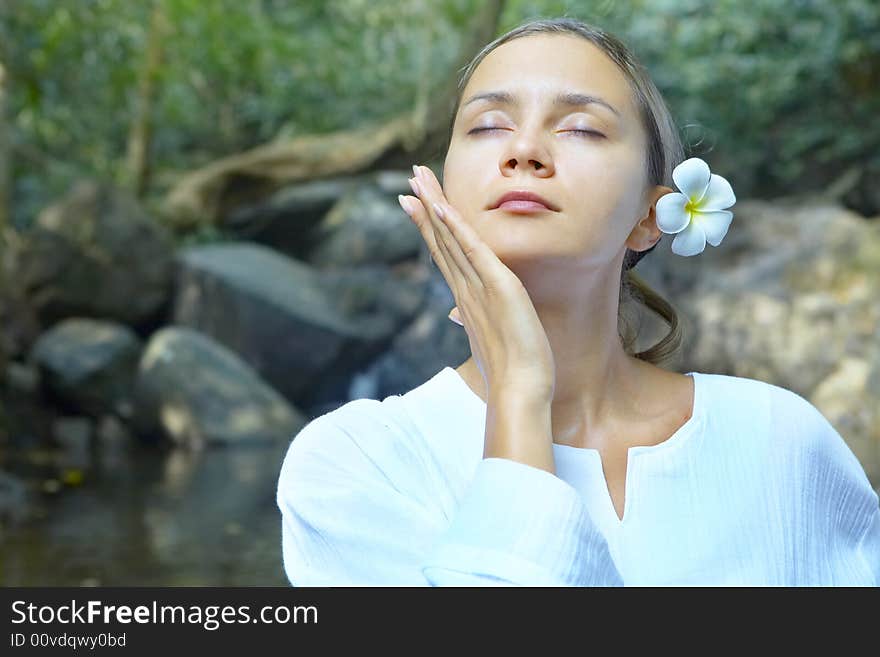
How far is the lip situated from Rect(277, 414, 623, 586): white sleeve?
260mm

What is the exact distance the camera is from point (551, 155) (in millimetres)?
1152

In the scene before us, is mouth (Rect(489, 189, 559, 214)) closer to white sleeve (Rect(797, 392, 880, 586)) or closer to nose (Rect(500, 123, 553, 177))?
nose (Rect(500, 123, 553, 177))

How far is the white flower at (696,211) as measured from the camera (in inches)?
47.4

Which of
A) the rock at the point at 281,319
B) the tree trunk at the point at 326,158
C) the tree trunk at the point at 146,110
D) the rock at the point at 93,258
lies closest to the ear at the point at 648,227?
the tree trunk at the point at 326,158

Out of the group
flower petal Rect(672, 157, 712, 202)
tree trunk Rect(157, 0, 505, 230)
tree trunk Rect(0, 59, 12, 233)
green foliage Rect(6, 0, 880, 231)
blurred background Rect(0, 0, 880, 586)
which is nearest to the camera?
flower petal Rect(672, 157, 712, 202)

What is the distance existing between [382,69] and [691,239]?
1145cm

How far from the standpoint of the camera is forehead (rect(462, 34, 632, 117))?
1.19 metres

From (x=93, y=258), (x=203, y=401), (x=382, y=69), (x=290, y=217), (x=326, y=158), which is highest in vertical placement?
(x=382, y=69)

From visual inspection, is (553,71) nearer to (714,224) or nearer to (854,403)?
(714,224)

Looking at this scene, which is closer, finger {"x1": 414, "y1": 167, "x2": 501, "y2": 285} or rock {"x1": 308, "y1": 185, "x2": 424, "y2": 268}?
finger {"x1": 414, "y1": 167, "x2": 501, "y2": 285}

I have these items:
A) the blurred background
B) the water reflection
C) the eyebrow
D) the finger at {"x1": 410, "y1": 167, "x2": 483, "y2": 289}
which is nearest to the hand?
the finger at {"x1": 410, "y1": 167, "x2": 483, "y2": 289}

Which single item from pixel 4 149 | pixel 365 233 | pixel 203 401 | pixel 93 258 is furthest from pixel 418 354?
pixel 4 149

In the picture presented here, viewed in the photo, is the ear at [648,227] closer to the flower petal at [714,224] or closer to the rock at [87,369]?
the flower petal at [714,224]

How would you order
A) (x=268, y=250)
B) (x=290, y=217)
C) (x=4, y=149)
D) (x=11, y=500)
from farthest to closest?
(x=290, y=217) < (x=268, y=250) < (x=4, y=149) < (x=11, y=500)
